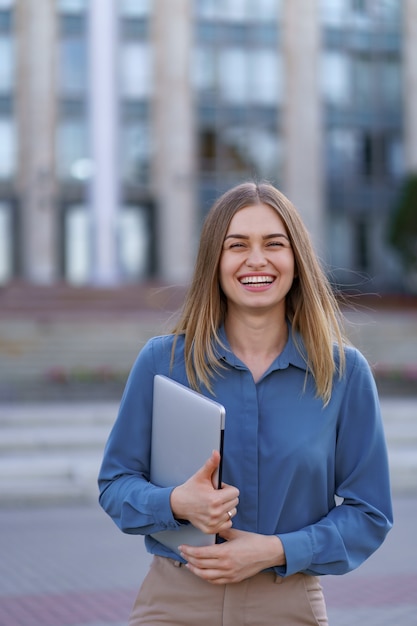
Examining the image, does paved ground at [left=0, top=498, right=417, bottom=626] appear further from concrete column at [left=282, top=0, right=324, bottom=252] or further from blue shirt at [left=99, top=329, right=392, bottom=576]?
concrete column at [left=282, top=0, right=324, bottom=252]

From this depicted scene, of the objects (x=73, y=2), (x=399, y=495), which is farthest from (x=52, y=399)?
(x=73, y=2)

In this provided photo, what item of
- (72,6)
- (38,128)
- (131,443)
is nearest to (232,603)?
(131,443)

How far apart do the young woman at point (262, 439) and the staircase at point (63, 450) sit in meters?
7.18

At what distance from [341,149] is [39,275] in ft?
44.8

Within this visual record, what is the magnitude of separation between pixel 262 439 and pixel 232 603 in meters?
0.37

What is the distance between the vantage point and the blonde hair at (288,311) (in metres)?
2.29

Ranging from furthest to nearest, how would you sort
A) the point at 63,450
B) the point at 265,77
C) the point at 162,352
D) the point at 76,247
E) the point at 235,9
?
the point at 265,77
the point at 235,9
the point at 76,247
the point at 63,450
the point at 162,352

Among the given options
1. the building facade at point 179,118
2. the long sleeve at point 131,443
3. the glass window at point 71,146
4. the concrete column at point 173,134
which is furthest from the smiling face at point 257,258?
the glass window at point 71,146

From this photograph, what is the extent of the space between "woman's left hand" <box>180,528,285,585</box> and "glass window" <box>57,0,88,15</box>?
129 feet

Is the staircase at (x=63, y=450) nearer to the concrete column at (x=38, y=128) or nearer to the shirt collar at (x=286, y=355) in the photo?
the shirt collar at (x=286, y=355)

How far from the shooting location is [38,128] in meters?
39.3

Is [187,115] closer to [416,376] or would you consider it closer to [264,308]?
[416,376]

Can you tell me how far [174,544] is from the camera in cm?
224

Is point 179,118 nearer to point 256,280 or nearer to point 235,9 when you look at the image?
point 235,9
